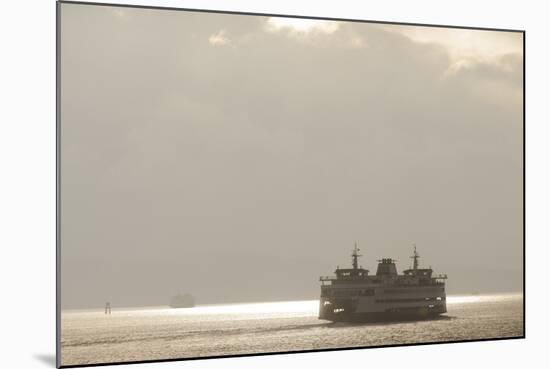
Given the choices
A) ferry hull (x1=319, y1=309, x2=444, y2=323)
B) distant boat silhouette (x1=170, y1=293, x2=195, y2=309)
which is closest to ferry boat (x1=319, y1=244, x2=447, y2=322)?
ferry hull (x1=319, y1=309, x2=444, y2=323)

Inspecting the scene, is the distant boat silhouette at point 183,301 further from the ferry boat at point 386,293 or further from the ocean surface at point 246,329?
the ferry boat at point 386,293

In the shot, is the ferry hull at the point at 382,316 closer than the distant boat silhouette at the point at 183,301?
No

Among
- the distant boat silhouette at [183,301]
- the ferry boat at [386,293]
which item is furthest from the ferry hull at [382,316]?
the distant boat silhouette at [183,301]

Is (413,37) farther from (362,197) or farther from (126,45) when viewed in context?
(126,45)

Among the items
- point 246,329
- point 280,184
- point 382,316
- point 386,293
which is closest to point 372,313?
point 382,316

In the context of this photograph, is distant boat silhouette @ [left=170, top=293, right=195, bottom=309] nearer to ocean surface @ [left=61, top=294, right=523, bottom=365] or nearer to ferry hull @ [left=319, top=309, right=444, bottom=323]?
ocean surface @ [left=61, top=294, right=523, bottom=365]

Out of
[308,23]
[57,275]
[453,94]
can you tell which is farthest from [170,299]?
[453,94]
